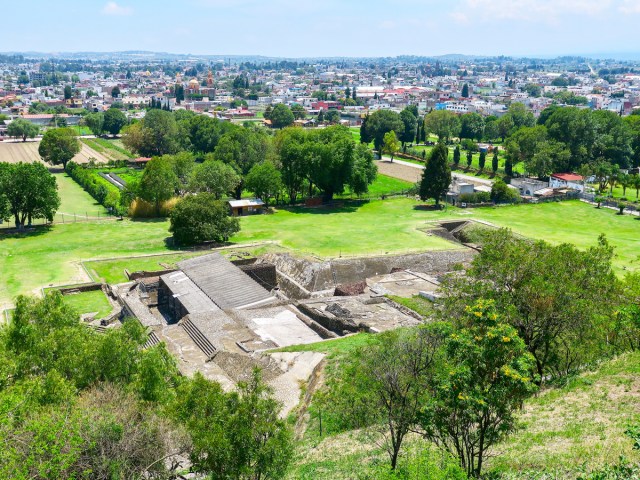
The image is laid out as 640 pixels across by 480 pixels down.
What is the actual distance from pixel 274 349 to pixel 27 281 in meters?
22.9

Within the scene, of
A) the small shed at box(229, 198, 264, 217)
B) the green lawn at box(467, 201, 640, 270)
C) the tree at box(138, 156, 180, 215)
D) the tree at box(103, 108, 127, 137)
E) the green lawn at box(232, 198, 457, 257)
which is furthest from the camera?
the tree at box(103, 108, 127, 137)

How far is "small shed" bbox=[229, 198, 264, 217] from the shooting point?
6888 cm

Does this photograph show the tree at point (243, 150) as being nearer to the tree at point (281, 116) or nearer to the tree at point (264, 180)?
the tree at point (264, 180)

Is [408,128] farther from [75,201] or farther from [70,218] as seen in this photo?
[70,218]

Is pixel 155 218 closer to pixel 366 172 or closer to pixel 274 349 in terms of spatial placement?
pixel 366 172

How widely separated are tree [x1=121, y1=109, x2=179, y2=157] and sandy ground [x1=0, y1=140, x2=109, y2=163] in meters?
6.59

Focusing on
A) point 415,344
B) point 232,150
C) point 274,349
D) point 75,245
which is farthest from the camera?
point 232,150

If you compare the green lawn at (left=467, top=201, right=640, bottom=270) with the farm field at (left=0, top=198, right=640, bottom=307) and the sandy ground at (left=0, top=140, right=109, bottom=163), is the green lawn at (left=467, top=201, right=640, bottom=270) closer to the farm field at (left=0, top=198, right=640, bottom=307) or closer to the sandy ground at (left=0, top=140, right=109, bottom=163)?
the farm field at (left=0, top=198, right=640, bottom=307)

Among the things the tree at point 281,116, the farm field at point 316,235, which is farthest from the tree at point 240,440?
the tree at point 281,116

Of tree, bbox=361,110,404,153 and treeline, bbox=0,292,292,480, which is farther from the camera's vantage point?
tree, bbox=361,110,404,153

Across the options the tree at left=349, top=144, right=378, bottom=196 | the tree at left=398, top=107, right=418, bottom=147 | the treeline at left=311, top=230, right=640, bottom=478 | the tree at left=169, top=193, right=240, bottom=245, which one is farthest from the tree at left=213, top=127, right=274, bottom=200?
the treeline at left=311, top=230, right=640, bottom=478

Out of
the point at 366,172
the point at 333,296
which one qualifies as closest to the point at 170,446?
the point at 333,296

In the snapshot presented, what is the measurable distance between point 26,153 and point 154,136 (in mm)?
27377

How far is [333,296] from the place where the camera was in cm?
4503
